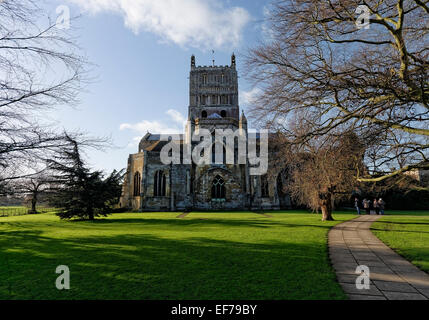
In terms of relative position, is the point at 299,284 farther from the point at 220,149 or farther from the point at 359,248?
the point at 220,149

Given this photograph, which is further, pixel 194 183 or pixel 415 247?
pixel 194 183

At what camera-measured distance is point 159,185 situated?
3012 centimetres

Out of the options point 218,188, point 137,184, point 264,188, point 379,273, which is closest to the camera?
point 379,273

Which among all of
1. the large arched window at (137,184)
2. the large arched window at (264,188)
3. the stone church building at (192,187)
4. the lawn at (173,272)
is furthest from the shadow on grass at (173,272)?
the large arched window at (264,188)

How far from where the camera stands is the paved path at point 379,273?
3495 millimetres

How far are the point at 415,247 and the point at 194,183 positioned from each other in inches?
971

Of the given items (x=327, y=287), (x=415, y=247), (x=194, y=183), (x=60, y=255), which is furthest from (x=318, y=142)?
(x=194, y=183)

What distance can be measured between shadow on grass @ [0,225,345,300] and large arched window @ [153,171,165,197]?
75.5 ft

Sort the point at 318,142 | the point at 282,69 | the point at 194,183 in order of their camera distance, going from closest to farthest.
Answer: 1. the point at 282,69
2. the point at 318,142
3. the point at 194,183

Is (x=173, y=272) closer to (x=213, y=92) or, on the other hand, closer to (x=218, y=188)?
(x=218, y=188)

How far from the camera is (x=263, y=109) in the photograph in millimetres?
6223

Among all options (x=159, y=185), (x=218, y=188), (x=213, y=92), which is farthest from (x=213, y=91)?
(x=159, y=185)

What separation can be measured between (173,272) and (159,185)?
2649 cm

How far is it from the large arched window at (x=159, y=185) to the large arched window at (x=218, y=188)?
639cm
